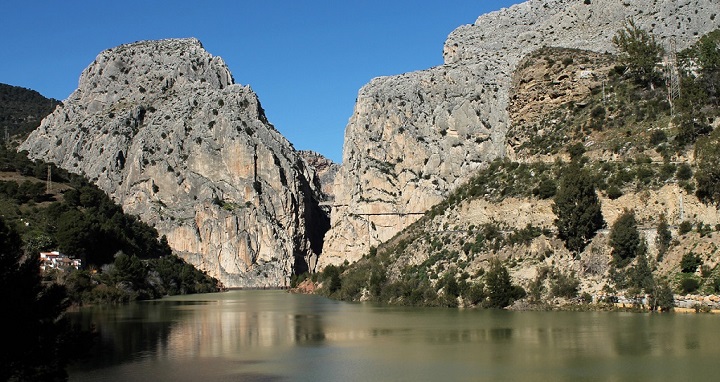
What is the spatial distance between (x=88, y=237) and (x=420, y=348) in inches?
2685

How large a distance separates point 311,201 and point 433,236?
99257mm

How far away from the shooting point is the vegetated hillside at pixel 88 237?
297 feet

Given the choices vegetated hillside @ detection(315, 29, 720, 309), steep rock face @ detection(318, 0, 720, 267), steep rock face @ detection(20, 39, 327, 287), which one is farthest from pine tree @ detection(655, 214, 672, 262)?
steep rock face @ detection(20, 39, 327, 287)

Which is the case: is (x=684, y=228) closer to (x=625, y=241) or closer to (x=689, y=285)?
(x=625, y=241)

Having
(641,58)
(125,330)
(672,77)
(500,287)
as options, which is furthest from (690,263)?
(125,330)

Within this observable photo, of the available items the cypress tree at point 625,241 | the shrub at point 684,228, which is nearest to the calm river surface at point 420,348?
the cypress tree at point 625,241

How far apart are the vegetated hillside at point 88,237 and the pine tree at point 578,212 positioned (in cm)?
4746

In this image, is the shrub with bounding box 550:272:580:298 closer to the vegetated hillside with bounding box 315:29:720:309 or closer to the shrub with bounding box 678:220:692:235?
the vegetated hillside with bounding box 315:29:720:309

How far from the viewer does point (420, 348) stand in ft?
133

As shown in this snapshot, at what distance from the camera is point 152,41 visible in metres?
185

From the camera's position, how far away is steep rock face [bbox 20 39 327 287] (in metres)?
155

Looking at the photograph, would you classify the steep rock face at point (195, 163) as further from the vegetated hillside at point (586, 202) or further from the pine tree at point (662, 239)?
the pine tree at point (662, 239)

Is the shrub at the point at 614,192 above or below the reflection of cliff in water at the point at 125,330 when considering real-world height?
above

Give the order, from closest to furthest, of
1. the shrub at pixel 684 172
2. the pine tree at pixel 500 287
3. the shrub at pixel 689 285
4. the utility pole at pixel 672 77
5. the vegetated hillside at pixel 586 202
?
the shrub at pixel 689 285
the vegetated hillside at pixel 586 202
the shrub at pixel 684 172
the pine tree at pixel 500 287
the utility pole at pixel 672 77
